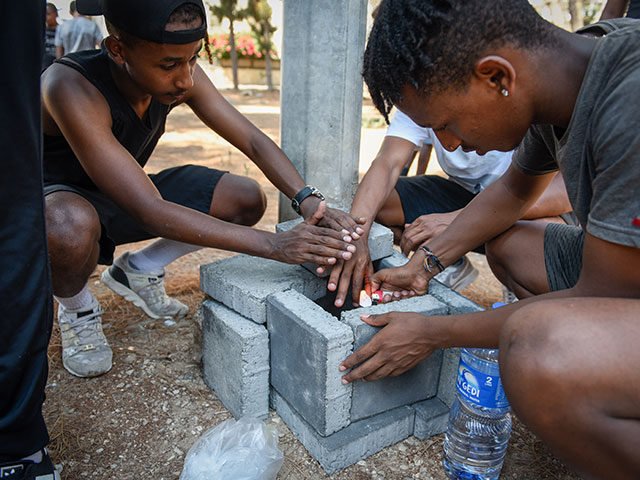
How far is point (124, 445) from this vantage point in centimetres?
202

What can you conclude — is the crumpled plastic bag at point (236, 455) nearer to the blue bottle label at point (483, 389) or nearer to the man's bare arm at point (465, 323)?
the man's bare arm at point (465, 323)

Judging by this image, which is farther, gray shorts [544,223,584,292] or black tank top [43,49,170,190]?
black tank top [43,49,170,190]

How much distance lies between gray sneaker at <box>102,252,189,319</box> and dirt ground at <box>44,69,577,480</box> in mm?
77

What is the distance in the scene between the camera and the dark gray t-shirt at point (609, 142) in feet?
3.95

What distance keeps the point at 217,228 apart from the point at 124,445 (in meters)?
0.92

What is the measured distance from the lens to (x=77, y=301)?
2.46 metres

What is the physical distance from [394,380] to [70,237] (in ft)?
4.80

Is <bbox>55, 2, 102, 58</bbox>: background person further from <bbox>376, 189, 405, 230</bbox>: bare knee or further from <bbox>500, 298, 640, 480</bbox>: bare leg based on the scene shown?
<bbox>500, 298, 640, 480</bbox>: bare leg

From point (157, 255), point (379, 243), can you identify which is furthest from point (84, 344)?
point (379, 243)

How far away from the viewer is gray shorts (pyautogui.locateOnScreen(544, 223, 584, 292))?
6.45 ft

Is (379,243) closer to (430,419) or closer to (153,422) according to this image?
(430,419)

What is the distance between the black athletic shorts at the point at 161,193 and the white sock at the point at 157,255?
0.23 meters

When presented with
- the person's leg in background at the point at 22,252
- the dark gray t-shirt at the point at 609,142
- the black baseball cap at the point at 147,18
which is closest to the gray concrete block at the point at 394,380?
the dark gray t-shirt at the point at 609,142

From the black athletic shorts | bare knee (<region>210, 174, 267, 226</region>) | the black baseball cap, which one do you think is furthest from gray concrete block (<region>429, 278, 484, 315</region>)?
the black baseball cap
